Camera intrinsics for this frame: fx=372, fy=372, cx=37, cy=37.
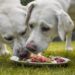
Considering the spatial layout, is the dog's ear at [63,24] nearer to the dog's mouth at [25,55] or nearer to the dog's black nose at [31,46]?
the dog's black nose at [31,46]

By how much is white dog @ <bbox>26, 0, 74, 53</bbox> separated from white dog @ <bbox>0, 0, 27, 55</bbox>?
14 cm

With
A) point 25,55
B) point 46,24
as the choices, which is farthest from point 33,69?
point 46,24

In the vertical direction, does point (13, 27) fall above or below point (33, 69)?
above

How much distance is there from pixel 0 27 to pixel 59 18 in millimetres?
786

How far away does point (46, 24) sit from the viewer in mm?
4301

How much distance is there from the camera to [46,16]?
436 centimetres

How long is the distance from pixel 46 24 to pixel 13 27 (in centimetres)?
45

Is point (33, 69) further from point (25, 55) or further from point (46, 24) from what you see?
point (46, 24)

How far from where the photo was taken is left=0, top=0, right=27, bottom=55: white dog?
4523 mm

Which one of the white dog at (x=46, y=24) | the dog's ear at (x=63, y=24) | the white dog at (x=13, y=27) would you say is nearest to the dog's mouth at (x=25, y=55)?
the white dog at (x=13, y=27)

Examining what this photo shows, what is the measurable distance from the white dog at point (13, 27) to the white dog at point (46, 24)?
14 centimetres

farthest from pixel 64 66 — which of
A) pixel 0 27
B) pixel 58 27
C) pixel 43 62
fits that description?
pixel 0 27

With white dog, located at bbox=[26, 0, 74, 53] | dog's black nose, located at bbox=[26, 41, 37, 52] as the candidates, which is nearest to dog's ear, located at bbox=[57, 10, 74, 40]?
white dog, located at bbox=[26, 0, 74, 53]

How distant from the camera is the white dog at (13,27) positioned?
4.52m
